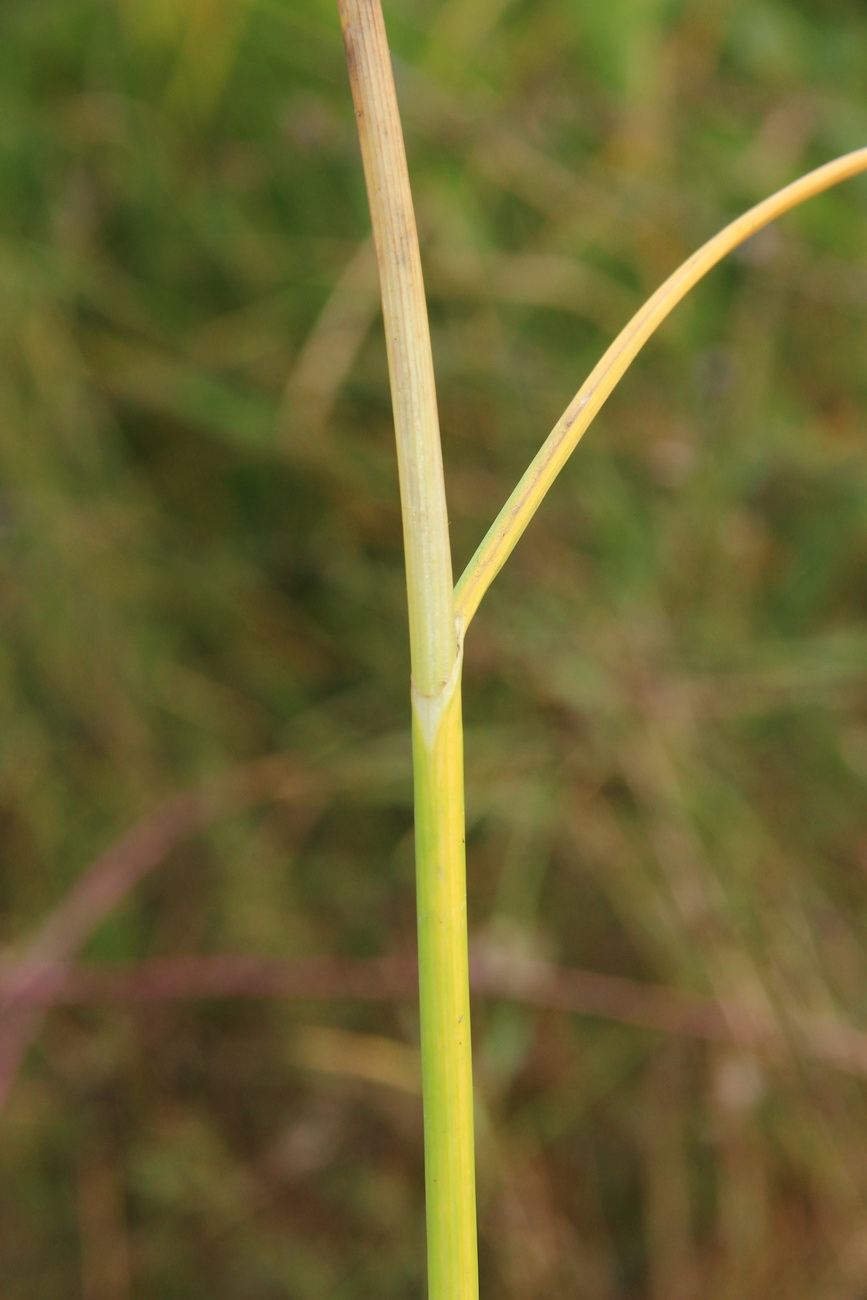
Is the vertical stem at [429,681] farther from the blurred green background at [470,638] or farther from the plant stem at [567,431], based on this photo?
the blurred green background at [470,638]

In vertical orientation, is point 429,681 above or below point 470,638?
below

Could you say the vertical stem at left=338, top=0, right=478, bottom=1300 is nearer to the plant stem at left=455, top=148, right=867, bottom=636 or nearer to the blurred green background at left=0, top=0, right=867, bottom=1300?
the plant stem at left=455, top=148, right=867, bottom=636

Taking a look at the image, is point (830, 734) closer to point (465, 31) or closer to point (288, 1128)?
point (288, 1128)

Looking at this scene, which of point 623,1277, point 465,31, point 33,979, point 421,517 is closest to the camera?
point 421,517

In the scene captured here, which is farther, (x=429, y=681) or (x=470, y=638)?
(x=470, y=638)

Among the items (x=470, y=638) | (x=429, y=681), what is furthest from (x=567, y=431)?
(x=470, y=638)

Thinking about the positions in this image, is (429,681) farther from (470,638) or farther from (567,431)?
(470,638)

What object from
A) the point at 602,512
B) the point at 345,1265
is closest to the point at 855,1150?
the point at 345,1265
